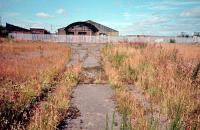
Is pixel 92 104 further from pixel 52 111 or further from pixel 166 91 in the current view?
pixel 166 91

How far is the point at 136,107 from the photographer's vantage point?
20.7 feet

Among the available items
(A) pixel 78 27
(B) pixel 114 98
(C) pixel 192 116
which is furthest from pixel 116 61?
(A) pixel 78 27

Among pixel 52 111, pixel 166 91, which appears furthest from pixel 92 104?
pixel 166 91

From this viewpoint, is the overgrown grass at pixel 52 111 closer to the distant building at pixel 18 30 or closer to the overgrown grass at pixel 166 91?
the overgrown grass at pixel 166 91

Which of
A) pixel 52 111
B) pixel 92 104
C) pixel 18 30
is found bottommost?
pixel 92 104

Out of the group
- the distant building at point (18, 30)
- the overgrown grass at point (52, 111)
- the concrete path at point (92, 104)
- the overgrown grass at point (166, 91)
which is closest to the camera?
the overgrown grass at point (52, 111)

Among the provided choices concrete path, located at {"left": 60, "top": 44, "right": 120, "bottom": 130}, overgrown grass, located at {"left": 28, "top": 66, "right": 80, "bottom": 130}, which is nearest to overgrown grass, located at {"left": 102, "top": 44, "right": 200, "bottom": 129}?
concrete path, located at {"left": 60, "top": 44, "right": 120, "bottom": 130}

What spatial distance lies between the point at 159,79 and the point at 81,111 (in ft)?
10.4

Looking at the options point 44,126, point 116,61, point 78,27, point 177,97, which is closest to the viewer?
point 44,126

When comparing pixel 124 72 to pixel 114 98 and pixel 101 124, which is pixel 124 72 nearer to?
pixel 114 98

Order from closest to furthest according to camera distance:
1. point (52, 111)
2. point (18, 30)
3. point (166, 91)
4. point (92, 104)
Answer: point (52, 111), point (92, 104), point (166, 91), point (18, 30)

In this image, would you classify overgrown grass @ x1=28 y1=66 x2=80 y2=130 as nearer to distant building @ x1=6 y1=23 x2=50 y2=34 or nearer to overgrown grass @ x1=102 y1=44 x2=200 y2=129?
overgrown grass @ x1=102 y1=44 x2=200 y2=129

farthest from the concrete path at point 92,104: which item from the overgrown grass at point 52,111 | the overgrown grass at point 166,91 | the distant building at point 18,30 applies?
the distant building at point 18,30

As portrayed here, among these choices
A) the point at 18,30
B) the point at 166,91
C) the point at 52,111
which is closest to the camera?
the point at 52,111
